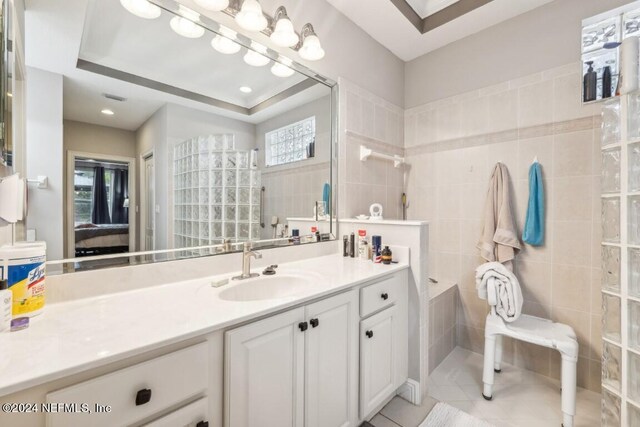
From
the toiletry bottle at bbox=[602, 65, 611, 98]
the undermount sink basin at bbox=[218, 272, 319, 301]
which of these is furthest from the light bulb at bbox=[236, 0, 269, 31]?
the toiletry bottle at bbox=[602, 65, 611, 98]

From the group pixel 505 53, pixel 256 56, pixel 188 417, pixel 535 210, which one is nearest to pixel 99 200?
pixel 188 417

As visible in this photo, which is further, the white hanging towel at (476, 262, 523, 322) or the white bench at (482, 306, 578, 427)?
the white hanging towel at (476, 262, 523, 322)

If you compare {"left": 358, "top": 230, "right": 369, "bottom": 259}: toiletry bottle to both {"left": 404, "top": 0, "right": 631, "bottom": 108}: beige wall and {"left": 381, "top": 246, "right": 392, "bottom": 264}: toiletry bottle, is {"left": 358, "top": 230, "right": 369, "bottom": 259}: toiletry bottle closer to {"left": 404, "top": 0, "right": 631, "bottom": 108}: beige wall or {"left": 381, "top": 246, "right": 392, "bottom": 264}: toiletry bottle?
{"left": 381, "top": 246, "right": 392, "bottom": 264}: toiletry bottle

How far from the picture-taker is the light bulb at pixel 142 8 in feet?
3.57

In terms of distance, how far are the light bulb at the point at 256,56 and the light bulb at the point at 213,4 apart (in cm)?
23

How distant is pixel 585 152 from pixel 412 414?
6.40ft

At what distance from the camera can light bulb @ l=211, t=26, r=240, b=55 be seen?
1360mm

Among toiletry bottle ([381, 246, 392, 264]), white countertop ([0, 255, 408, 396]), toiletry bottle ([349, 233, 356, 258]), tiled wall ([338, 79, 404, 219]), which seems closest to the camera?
white countertop ([0, 255, 408, 396])

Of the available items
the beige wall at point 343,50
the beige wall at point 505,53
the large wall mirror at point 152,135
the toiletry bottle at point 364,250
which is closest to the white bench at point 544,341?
the toiletry bottle at point 364,250

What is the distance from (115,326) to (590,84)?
2.77 meters

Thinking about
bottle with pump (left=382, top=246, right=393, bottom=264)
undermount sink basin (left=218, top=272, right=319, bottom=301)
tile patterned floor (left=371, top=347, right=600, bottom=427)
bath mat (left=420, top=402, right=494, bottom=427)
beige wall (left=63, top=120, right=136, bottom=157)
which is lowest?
tile patterned floor (left=371, top=347, right=600, bottom=427)

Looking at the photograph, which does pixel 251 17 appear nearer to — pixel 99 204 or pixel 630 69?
pixel 99 204

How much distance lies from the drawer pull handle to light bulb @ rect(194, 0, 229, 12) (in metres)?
1.51

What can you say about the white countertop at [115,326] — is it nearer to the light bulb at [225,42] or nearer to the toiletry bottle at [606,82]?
the light bulb at [225,42]
